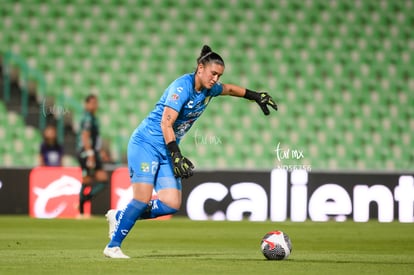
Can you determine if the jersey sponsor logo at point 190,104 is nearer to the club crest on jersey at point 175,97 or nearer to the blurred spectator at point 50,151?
the club crest on jersey at point 175,97

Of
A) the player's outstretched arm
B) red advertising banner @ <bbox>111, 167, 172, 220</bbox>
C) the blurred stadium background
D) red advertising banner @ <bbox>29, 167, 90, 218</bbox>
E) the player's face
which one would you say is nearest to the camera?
the player's face

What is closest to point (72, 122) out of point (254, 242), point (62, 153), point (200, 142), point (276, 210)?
point (62, 153)

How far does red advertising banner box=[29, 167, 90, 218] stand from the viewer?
14180mm

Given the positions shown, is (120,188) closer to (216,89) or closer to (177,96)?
(216,89)

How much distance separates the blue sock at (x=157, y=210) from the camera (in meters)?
7.41

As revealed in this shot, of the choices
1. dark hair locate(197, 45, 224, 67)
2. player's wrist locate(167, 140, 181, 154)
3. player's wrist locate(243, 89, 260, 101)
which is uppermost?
dark hair locate(197, 45, 224, 67)

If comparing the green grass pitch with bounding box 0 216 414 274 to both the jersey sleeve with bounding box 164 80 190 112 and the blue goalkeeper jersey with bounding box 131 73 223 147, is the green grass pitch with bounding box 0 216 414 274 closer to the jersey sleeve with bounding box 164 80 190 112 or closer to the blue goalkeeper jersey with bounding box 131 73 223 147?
the blue goalkeeper jersey with bounding box 131 73 223 147

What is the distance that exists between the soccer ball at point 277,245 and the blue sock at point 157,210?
2.63 feet

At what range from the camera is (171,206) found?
7395 millimetres

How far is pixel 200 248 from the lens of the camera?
29.8ft

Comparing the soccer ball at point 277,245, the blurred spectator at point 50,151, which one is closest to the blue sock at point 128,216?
the soccer ball at point 277,245

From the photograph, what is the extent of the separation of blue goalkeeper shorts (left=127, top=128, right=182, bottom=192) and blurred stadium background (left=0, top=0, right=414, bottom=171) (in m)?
8.60

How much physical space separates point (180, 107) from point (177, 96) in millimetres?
90

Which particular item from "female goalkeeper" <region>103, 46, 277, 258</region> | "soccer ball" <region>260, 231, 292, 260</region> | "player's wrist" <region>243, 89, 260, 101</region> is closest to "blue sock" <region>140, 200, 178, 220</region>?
"female goalkeeper" <region>103, 46, 277, 258</region>
